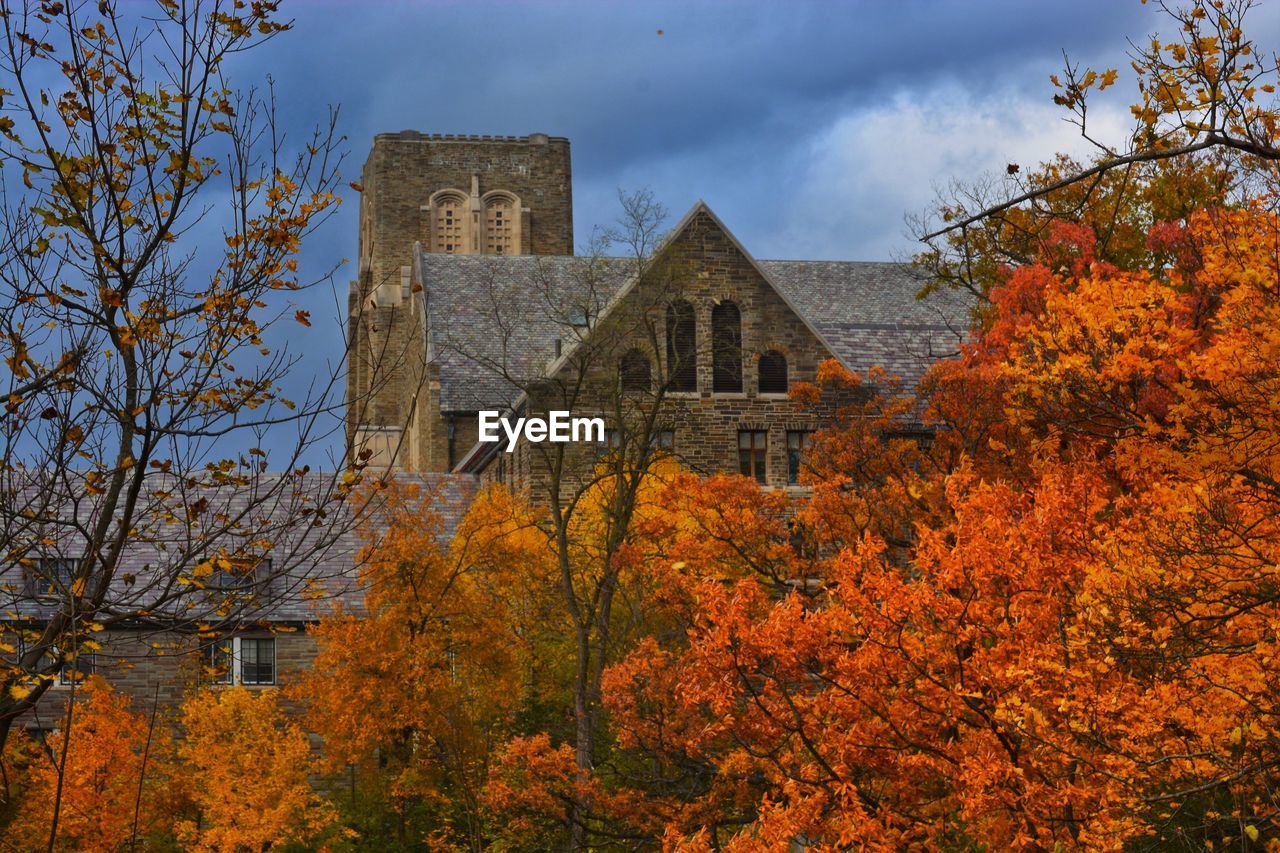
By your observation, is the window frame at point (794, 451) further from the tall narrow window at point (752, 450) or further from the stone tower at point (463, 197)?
the stone tower at point (463, 197)

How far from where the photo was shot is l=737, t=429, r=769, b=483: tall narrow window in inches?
2040

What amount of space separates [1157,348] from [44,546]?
16.2 metres

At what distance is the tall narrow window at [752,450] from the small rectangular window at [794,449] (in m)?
0.74

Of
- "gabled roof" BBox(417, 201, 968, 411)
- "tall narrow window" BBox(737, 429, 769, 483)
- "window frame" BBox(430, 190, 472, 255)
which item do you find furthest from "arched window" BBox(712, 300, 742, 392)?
"window frame" BBox(430, 190, 472, 255)

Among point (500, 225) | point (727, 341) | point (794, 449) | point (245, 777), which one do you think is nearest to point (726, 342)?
point (727, 341)

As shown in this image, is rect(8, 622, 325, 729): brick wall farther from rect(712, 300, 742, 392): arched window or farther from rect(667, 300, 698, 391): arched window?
rect(712, 300, 742, 392): arched window

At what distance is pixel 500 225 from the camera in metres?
95.8

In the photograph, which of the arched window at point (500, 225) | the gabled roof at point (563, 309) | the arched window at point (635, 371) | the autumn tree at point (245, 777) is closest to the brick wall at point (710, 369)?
the arched window at point (635, 371)

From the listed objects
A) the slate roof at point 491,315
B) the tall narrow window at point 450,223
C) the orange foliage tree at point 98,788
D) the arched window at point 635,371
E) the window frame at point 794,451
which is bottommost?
the orange foliage tree at point 98,788

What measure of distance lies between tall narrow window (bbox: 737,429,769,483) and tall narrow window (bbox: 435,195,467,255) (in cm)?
4403

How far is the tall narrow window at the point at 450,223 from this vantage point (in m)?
93.5

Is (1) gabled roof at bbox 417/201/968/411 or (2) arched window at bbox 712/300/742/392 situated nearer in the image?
(2) arched window at bbox 712/300/742/392

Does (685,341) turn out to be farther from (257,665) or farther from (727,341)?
(257,665)

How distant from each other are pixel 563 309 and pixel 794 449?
457 inches
